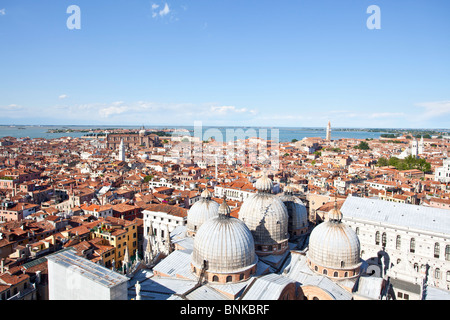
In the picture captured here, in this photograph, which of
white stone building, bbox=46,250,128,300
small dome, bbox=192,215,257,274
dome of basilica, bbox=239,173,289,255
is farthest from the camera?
dome of basilica, bbox=239,173,289,255

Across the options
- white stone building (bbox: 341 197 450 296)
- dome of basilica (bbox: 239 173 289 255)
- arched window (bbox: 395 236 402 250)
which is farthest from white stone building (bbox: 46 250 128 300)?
arched window (bbox: 395 236 402 250)

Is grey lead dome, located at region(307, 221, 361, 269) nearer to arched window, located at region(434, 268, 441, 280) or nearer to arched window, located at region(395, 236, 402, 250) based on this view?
arched window, located at region(395, 236, 402, 250)

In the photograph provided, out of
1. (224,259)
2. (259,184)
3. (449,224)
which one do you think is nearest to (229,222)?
(224,259)

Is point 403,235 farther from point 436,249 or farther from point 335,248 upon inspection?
point 335,248

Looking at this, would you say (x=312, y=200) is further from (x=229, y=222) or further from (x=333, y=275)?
(x=229, y=222)

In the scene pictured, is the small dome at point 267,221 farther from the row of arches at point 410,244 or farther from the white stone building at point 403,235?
the row of arches at point 410,244

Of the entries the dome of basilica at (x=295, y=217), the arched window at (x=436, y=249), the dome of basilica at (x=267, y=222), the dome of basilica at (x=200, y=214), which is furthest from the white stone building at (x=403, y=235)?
the dome of basilica at (x=200, y=214)

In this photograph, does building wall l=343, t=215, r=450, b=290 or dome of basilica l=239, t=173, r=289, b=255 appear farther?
building wall l=343, t=215, r=450, b=290
